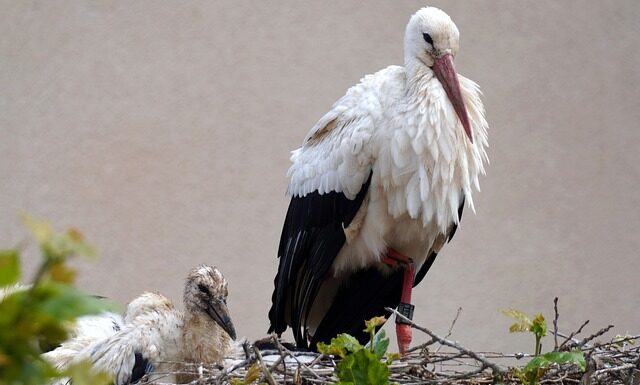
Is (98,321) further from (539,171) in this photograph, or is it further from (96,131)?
(539,171)

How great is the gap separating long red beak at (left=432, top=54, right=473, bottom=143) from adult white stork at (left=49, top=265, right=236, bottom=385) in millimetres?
692

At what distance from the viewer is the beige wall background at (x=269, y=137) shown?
417 cm

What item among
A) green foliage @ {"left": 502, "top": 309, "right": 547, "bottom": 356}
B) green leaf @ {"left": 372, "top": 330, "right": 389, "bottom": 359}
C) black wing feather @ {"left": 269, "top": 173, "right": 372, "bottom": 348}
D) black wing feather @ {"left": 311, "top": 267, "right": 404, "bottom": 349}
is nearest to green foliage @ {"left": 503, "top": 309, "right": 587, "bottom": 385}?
green foliage @ {"left": 502, "top": 309, "right": 547, "bottom": 356}

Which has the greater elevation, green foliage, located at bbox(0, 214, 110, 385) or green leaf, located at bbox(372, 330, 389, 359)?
green leaf, located at bbox(372, 330, 389, 359)

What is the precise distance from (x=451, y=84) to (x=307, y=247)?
21.5 inches

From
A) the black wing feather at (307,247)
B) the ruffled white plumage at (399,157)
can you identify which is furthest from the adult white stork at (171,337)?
the ruffled white plumage at (399,157)

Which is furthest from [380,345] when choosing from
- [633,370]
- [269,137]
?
[269,137]

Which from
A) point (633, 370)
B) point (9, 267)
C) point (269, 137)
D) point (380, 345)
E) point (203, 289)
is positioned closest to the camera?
point (9, 267)

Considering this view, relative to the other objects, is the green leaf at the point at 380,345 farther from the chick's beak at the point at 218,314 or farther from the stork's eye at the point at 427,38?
the stork's eye at the point at 427,38

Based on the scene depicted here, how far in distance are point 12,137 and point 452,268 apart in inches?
68.0

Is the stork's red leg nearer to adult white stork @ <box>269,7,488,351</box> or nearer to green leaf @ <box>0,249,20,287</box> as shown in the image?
adult white stork @ <box>269,7,488,351</box>

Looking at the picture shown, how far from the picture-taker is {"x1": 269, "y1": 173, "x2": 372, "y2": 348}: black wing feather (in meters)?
2.79

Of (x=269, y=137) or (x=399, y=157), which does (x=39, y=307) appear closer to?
(x=399, y=157)

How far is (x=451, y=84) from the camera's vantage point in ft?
8.98
